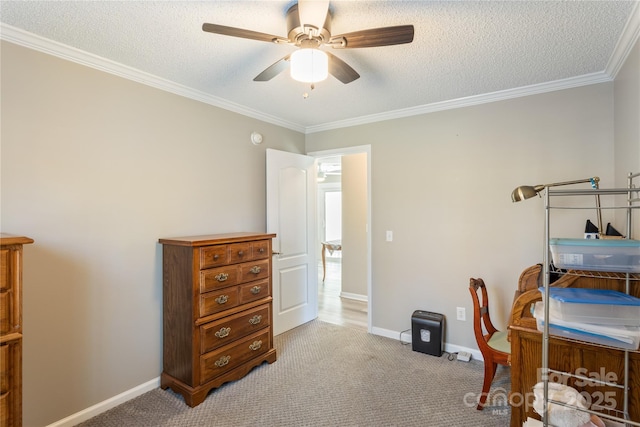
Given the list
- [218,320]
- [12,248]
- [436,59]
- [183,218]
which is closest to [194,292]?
[218,320]

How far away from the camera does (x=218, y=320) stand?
2.38 metres

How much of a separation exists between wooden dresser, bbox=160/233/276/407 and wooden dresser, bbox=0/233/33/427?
93 centimetres

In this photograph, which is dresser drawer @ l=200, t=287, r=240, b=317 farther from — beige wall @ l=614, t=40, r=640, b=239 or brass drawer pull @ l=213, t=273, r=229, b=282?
beige wall @ l=614, t=40, r=640, b=239

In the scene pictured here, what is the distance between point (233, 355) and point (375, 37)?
2.41 m

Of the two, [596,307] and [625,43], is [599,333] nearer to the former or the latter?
[596,307]

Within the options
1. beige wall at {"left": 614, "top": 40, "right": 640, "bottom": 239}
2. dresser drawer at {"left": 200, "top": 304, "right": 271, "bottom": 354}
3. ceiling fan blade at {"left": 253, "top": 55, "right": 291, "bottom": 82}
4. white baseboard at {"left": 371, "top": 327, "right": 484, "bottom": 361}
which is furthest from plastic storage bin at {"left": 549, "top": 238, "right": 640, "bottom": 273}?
dresser drawer at {"left": 200, "top": 304, "right": 271, "bottom": 354}

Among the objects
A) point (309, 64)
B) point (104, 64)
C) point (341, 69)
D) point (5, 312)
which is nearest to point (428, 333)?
point (341, 69)

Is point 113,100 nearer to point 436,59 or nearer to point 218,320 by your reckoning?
point 218,320

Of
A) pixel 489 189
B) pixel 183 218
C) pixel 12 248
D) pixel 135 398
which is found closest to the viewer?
pixel 12 248

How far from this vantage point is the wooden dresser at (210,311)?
224 cm

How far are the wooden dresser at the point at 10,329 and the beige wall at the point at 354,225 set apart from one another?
4.02 meters

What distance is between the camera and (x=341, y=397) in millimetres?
2320

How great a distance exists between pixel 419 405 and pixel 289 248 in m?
1.97

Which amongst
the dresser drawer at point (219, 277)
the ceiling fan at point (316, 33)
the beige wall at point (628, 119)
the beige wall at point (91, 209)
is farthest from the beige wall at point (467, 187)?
the beige wall at point (91, 209)
